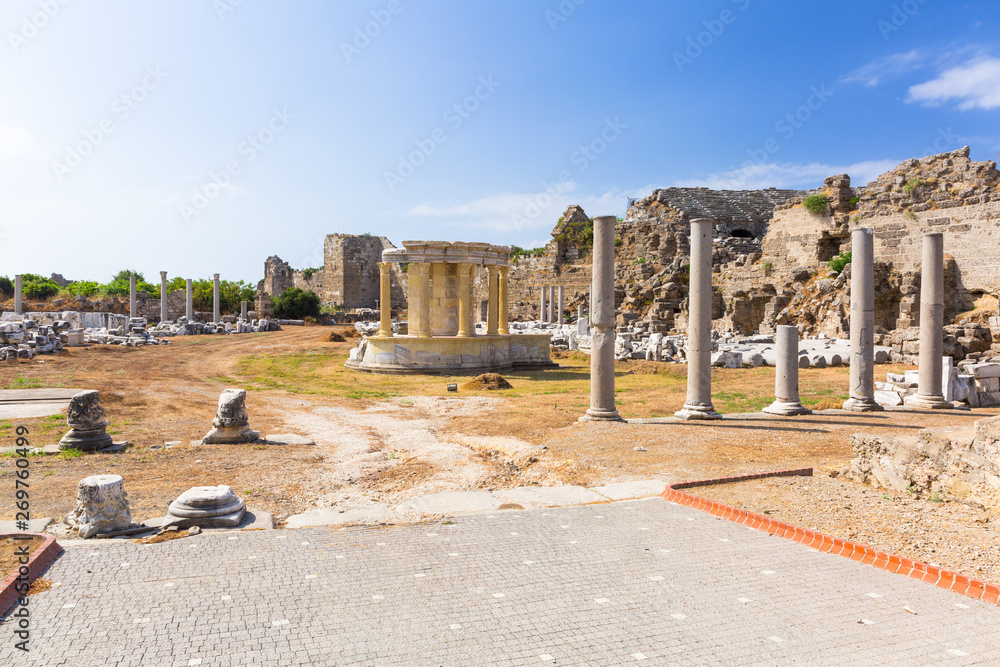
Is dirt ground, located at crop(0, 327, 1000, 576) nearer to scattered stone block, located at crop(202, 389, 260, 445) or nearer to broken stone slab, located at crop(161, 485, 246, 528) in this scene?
scattered stone block, located at crop(202, 389, 260, 445)

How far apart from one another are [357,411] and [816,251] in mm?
23237

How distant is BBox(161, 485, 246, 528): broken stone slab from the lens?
19.6 feet

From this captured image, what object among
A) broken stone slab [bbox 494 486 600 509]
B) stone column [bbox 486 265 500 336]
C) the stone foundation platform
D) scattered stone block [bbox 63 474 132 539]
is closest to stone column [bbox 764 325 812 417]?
broken stone slab [bbox 494 486 600 509]

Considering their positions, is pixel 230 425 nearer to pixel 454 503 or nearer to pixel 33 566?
pixel 454 503

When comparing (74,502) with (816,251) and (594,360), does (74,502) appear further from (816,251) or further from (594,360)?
(816,251)

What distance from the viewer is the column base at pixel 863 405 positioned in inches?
Result: 505

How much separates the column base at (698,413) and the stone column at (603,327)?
46.6 inches

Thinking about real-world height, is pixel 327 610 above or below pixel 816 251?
below

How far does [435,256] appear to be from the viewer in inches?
895

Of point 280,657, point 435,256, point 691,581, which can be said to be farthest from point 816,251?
point 280,657

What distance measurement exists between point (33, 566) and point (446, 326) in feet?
66.9

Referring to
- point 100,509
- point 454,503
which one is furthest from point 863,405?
point 100,509

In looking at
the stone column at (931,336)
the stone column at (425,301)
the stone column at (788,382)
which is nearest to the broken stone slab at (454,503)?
the stone column at (788,382)

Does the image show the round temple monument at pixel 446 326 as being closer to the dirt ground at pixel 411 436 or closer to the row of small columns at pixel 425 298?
the row of small columns at pixel 425 298
